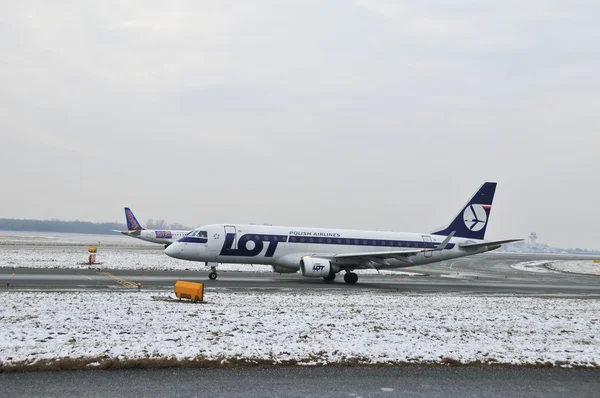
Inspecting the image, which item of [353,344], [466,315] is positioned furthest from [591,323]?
[353,344]

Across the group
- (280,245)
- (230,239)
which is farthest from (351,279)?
(230,239)

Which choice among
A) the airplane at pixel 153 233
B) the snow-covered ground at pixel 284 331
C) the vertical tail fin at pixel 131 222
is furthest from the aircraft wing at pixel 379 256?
the vertical tail fin at pixel 131 222

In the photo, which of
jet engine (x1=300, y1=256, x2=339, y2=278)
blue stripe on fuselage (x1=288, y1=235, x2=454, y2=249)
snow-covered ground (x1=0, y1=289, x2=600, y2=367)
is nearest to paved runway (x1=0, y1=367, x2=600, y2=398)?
snow-covered ground (x1=0, y1=289, x2=600, y2=367)

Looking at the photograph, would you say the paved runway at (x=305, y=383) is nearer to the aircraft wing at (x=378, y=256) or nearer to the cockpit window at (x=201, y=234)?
the aircraft wing at (x=378, y=256)

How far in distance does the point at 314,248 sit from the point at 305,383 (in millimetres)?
23764

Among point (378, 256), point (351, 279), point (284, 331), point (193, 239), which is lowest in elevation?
point (351, 279)

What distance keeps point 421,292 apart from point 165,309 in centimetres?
1505

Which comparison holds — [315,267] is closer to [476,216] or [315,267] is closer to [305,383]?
[476,216]

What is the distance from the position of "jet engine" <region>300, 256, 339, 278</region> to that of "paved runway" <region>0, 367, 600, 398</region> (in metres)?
19.3

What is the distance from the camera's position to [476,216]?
37.7 metres

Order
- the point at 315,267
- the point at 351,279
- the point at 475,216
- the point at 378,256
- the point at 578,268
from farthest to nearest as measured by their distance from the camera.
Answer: the point at 578,268 → the point at 475,216 → the point at 351,279 → the point at 378,256 → the point at 315,267

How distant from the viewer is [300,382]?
30.5 feet

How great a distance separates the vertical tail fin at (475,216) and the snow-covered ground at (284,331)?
18178 mm

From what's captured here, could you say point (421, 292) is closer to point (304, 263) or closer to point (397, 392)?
point (304, 263)
